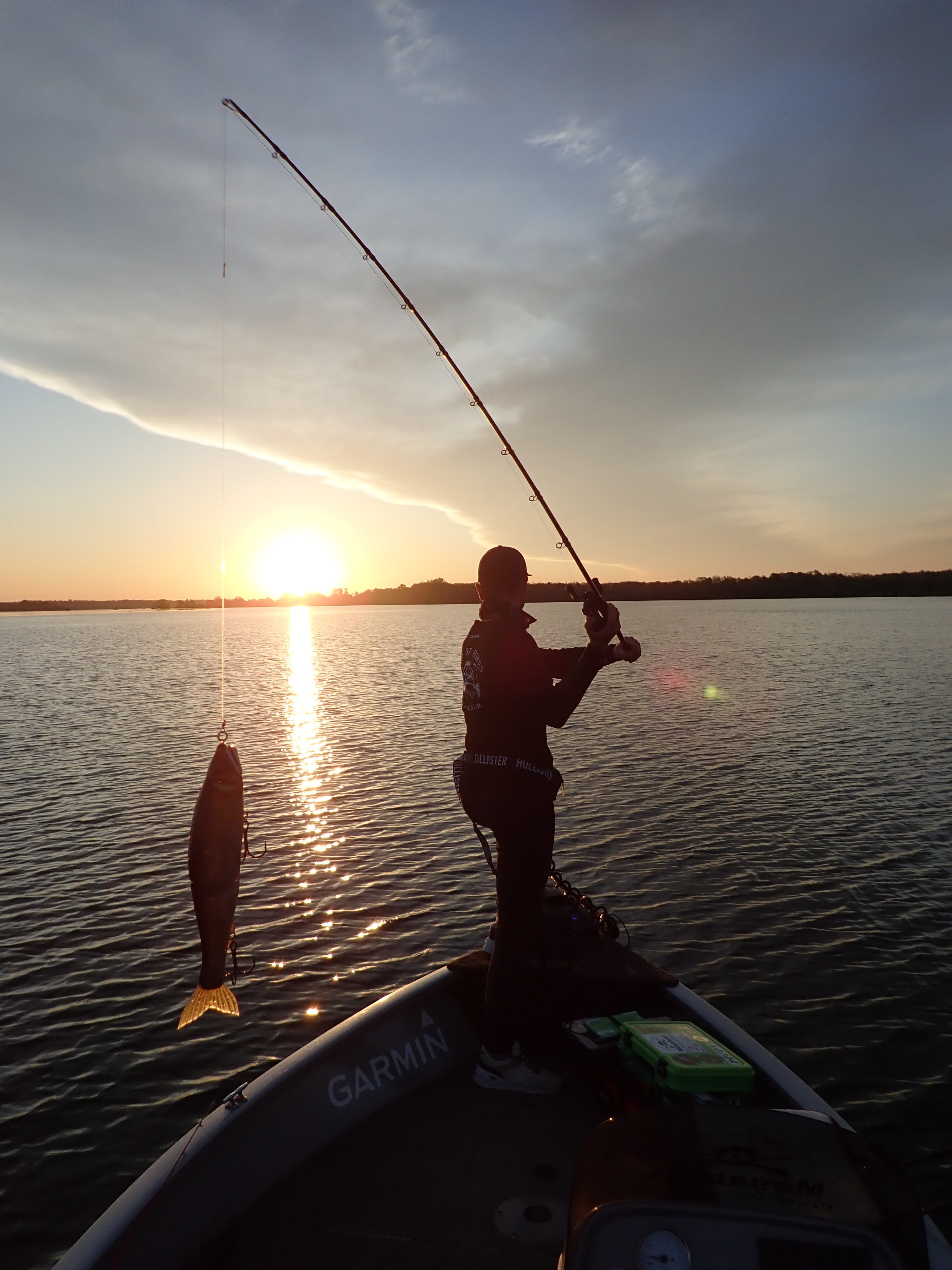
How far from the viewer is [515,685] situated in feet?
15.4

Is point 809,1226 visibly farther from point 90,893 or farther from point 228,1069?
point 90,893

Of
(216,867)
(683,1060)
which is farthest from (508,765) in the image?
(683,1060)

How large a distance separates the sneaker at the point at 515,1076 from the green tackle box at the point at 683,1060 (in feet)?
1.68

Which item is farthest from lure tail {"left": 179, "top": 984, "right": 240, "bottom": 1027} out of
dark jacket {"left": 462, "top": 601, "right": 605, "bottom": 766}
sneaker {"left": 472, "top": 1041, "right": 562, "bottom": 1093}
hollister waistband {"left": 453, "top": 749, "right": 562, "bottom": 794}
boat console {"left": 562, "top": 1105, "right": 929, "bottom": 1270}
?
boat console {"left": 562, "top": 1105, "right": 929, "bottom": 1270}

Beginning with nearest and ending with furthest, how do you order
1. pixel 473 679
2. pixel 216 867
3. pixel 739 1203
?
pixel 739 1203
pixel 216 867
pixel 473 679

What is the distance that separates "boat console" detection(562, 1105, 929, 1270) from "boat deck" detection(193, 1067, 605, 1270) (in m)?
1.48

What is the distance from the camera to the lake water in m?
7.33

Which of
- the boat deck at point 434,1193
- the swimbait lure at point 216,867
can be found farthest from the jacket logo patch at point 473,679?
the boat deck at point 434,1193

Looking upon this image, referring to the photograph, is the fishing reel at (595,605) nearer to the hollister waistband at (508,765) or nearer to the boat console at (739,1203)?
the hollister waistband at (508,765)

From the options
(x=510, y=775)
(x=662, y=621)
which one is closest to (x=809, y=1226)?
(x=510, y=775)

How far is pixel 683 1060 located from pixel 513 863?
1.50 m

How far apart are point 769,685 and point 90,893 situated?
29.4 meters

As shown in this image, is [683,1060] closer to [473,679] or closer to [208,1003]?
[473,679]

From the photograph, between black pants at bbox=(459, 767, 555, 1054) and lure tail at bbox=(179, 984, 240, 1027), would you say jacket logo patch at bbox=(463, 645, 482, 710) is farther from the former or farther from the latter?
lure tail at bbox=(179, 984, 240, 1027)
